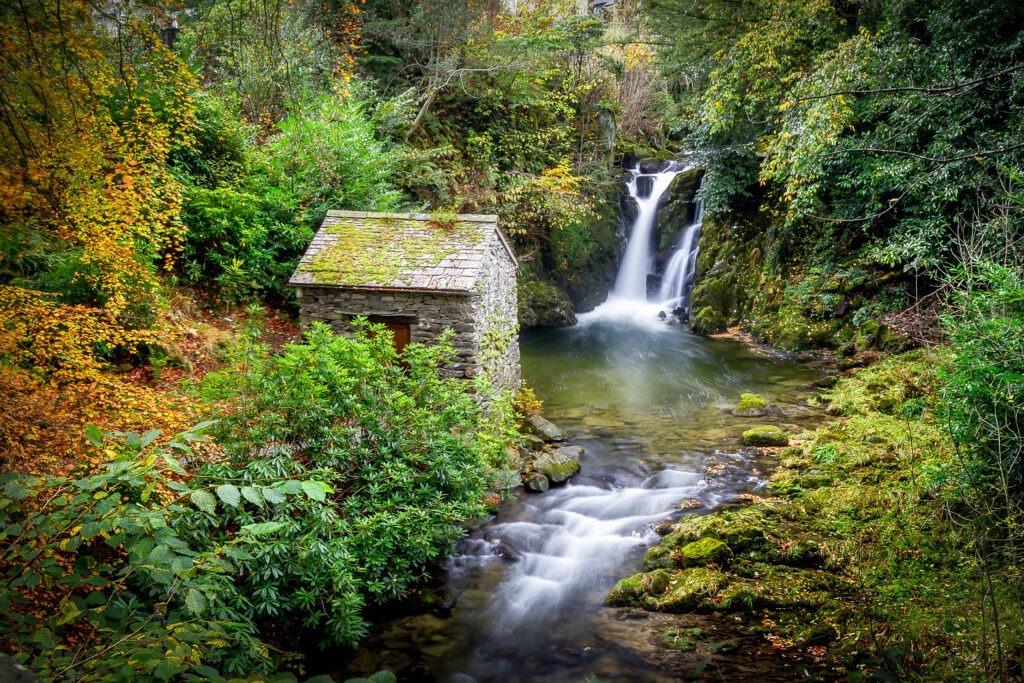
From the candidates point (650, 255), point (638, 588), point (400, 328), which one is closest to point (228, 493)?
point (638, 588)

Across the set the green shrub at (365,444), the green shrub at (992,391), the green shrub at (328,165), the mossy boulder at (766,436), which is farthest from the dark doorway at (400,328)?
the green shrub at (992,391)

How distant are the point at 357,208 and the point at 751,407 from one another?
9.38m

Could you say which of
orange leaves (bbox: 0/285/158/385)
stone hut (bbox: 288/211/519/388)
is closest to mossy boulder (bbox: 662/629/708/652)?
stone hut (bbox: 288/211/519/388)

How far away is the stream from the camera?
5.44 metres

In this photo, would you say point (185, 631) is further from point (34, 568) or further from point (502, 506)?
point (502, 506)

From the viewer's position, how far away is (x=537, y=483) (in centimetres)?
878

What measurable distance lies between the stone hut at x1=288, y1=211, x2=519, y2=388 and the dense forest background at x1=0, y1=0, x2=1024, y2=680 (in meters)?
0.96

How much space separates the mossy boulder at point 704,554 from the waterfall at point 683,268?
15079mm

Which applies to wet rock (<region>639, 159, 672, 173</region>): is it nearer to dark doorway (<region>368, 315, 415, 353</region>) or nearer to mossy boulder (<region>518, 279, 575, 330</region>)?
mossy boulder (<region>518, 279, 575, 330</region>)

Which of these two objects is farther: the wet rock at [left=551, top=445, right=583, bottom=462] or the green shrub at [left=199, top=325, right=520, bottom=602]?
the wet rock at [left=551, top=445, right=583, bottom=462]

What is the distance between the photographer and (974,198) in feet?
38.3

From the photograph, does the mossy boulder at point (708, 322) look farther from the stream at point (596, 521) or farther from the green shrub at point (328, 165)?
the green shrub at point (328, 165)

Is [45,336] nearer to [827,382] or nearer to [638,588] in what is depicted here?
[638,588]

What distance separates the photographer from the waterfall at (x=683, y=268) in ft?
69.7
